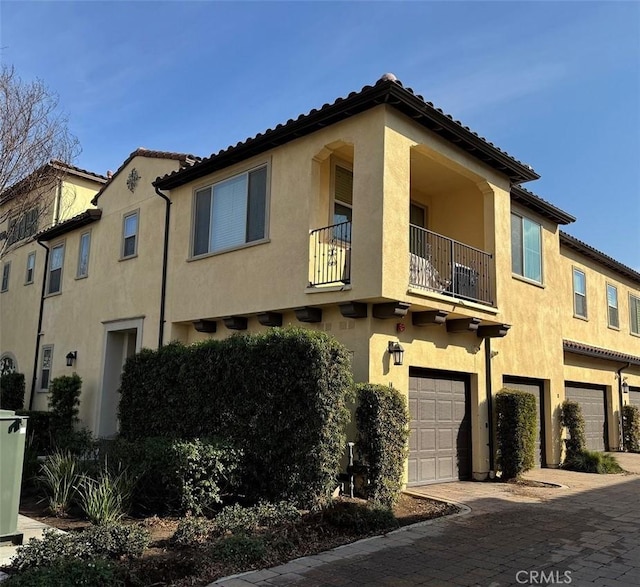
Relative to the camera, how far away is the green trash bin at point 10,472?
22.1 ft

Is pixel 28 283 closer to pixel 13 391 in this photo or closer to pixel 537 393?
pixel 13 391

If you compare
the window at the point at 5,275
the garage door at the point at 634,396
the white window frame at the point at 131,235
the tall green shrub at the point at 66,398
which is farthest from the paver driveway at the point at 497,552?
the window at the point at 5,275

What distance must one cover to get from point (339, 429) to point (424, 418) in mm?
3540

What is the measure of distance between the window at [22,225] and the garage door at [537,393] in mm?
12298

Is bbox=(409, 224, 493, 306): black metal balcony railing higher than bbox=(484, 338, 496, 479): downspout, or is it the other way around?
bbox=(409, 224, 493, 306): black metal balcony railing

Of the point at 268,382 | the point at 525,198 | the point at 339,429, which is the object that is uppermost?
the point at 525,198

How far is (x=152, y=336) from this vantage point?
47.6 feet

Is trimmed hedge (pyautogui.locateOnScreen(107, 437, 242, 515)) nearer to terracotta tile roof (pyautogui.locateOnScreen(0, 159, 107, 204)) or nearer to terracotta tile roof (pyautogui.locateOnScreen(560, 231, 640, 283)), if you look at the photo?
terracotta tile roof (pyautogui.locateOnScreen(0, 159, 107, 204))

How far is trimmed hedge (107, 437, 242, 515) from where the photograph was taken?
7.97 metres

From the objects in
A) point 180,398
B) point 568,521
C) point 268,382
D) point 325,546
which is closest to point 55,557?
point 325,546

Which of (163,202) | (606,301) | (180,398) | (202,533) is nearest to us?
(202,533)

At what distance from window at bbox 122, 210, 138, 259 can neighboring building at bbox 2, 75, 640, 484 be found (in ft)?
0.20

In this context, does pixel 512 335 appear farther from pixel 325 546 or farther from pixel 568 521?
pixel 325 546

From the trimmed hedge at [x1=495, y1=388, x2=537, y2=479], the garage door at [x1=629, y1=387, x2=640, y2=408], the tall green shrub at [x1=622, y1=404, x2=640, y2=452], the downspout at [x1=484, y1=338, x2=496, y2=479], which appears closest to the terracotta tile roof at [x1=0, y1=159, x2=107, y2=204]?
the downspout at [x1=484, y1=338, x2=496, y2=479]
